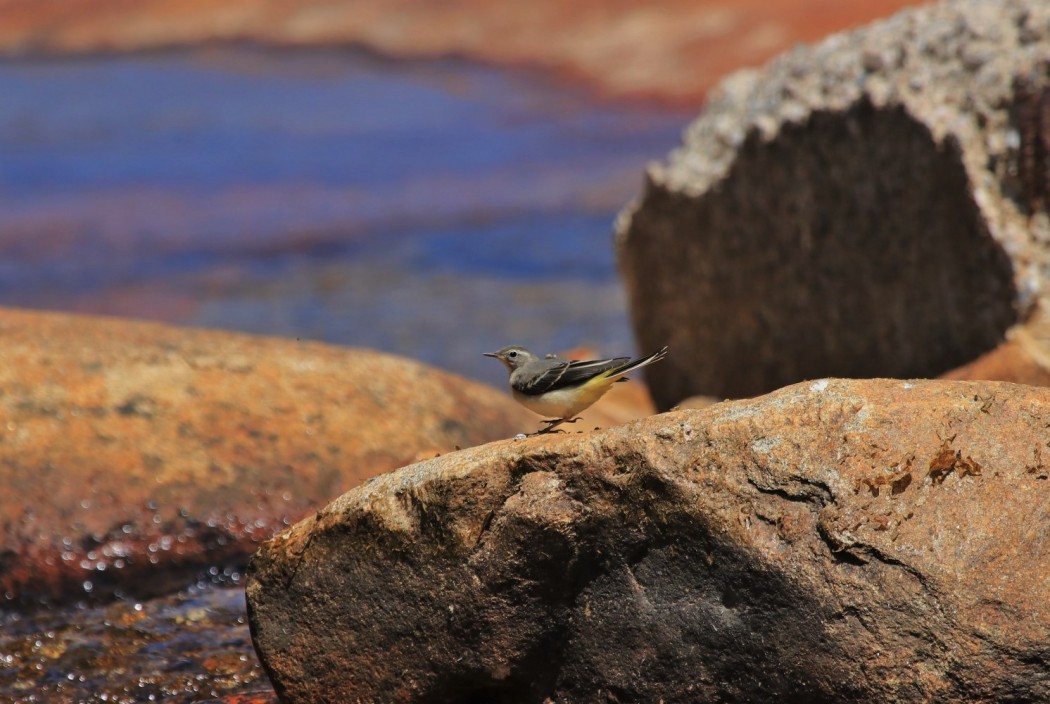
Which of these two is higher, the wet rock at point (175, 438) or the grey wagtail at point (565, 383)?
the wet rock at point (175, 438)

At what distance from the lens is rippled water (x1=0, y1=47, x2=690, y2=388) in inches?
594

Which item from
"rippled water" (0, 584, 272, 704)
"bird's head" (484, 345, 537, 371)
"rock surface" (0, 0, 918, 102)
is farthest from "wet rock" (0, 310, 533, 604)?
"rock surface" (0, 0, 918, 102)

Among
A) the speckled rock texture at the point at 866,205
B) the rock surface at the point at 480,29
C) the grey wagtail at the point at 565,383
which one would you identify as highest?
the rock surface at the point at 480,29

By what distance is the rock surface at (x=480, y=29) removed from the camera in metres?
26.5

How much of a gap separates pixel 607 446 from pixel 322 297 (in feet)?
39.8

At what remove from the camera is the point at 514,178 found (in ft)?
73.4

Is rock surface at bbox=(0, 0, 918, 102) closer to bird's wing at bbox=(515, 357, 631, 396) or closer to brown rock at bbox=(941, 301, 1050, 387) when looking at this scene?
brown rock at bbox=(941, 301, 1050, 387)

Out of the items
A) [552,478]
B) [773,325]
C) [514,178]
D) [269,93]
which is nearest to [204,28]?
[269,93]

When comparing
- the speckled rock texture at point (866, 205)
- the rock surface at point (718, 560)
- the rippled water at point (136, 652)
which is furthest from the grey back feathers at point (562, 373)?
the speckled rock texture at point (866, 205)

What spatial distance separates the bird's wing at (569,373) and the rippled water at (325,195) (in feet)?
22.4

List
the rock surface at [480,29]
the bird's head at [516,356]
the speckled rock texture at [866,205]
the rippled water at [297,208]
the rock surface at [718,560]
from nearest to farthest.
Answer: the rock surface at [718,560] < the bird's head at [516,356] < the speckled rock texture at [866,205] < the rippled water at [297,208] < the rock surface at [480,29]

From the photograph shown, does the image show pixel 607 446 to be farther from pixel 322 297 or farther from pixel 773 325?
pixel 322 297

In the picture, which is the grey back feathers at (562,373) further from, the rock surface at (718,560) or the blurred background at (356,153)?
the blurred background at (356,153)

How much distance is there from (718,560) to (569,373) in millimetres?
1392
